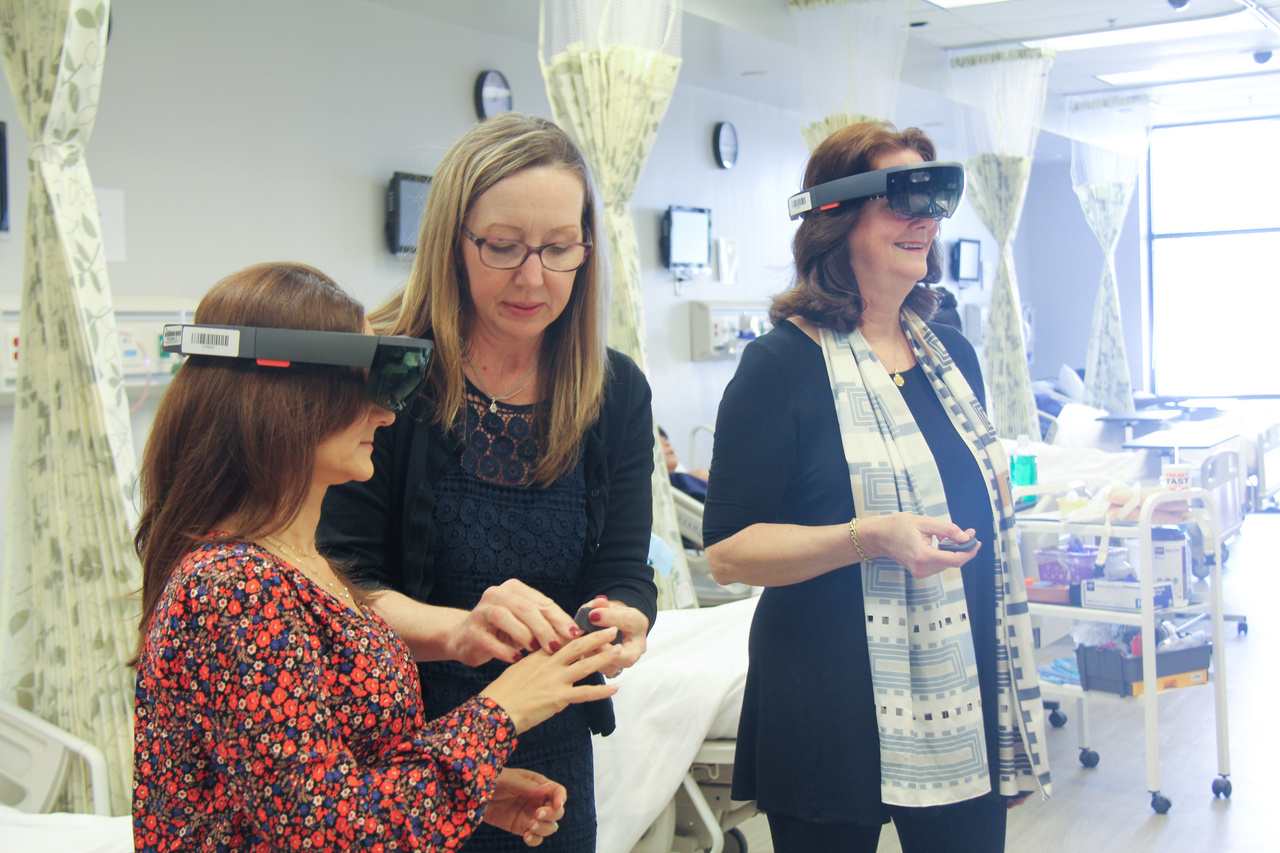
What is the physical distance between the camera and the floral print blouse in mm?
835

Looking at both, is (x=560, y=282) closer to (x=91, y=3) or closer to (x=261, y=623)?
(x=261, y=623)

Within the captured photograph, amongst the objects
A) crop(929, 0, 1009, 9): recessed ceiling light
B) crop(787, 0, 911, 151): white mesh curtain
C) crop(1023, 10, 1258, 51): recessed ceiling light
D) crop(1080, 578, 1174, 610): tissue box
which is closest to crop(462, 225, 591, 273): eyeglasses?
crop(1080, 578, 1174, 610): tissue box

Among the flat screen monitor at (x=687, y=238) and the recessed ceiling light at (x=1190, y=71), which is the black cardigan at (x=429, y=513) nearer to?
the flat screen monitor at (x=687, y=238)

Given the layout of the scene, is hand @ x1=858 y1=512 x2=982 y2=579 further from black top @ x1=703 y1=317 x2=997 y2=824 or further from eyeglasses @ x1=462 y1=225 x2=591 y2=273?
eyeglasses @ x1=462 y1=225 x2=591 y2=273

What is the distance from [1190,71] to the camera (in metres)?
8.09

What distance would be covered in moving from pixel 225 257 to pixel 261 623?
339 centimetres

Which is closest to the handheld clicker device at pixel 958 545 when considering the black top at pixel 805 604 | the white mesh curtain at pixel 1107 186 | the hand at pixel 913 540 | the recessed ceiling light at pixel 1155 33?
the hand at pixel 913 540

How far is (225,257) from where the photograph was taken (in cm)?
390

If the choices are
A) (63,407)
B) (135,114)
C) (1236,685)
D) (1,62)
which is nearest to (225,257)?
(135,114)

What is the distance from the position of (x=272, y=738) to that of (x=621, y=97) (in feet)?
11.4

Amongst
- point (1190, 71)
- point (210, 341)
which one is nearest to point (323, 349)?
point (210, 341)

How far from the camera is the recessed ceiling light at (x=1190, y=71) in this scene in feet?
25.5

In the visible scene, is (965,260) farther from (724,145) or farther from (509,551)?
(509,551)

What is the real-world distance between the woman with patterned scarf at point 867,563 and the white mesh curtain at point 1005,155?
530 cm
